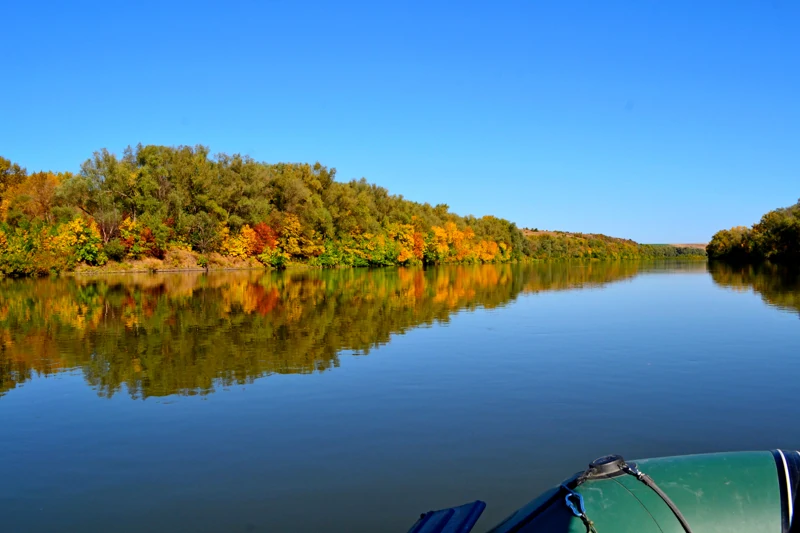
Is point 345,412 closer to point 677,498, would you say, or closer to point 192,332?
point 677,498

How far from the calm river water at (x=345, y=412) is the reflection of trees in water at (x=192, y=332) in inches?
4.7

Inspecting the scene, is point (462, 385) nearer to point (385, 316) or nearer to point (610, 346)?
point (610, 346)

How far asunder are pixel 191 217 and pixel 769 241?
83.3m

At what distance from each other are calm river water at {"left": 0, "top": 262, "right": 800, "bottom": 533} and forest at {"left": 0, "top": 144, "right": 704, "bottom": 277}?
3888cm

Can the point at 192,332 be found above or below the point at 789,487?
below

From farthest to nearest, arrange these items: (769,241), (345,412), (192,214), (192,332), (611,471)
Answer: (769,241)
(192,214)
(192,332)
(345,412)
(611,471)

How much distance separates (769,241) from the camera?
95500 millimetres

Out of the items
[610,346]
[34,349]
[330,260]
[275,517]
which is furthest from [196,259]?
[275,517]

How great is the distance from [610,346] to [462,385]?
590 cm

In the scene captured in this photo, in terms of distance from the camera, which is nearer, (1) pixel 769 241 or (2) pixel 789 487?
(2) pixel 789 487

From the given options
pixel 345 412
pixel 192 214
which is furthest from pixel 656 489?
pixel 192 214

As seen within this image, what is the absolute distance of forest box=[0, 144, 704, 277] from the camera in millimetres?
54841

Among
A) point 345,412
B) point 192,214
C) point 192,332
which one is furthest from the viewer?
point 192,214

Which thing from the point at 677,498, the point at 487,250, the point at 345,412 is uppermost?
the point at 487,250
